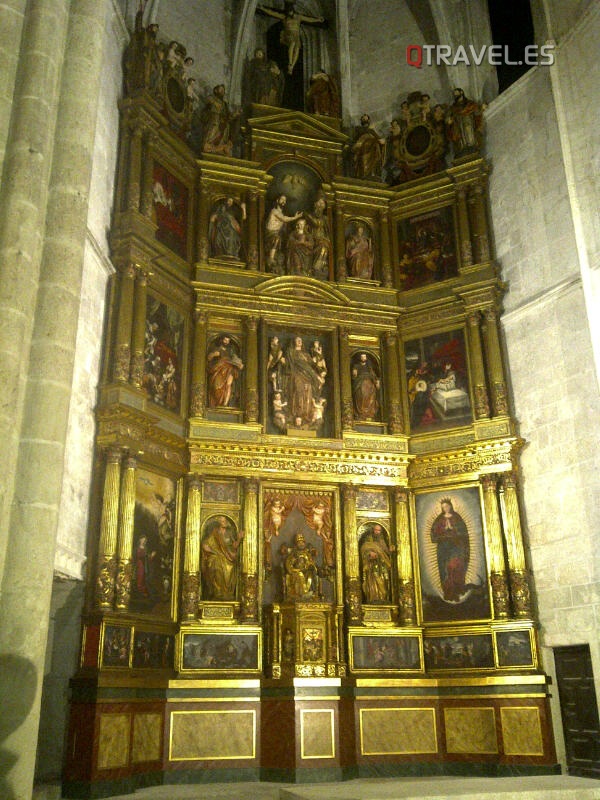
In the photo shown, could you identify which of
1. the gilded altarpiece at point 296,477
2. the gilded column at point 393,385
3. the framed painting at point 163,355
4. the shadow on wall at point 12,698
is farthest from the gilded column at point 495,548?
the shadow on wall at point 12,698

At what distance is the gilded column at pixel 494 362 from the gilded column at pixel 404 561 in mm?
2327

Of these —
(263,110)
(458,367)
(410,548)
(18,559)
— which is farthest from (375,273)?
(18,559)

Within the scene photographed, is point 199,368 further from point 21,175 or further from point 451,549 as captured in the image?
point 21,175

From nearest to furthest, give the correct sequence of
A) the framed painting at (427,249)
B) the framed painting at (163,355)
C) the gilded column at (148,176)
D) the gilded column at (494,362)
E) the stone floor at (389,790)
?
the stone floor at (389,790), the framed painting at (163,355), the gilded column at (148,176), the gilded column at (494,362), the framed painting at (427,249)

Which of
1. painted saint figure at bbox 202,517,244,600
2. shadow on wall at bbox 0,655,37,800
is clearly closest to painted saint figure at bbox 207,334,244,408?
painted saint figure at bbox 202,517,244,600

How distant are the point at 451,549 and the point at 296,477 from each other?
9.86ft

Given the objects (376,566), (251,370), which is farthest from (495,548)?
(251,370)

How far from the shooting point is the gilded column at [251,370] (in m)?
14.8

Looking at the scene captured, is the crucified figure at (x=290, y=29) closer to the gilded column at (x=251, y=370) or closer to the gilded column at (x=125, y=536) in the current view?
the gilded column at (x=251, y=370)

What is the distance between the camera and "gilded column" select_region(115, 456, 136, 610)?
11.9 metres

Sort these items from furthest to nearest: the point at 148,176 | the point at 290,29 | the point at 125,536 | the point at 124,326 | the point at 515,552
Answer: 1. the point at 290,29
2. the point at 148,176
3. the point at 515,552
4. the point at 124,326
5. the point at 125,536

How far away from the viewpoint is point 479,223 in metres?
16.0

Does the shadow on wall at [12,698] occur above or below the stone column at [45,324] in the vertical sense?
below

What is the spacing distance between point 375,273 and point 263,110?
4214 millimetres
